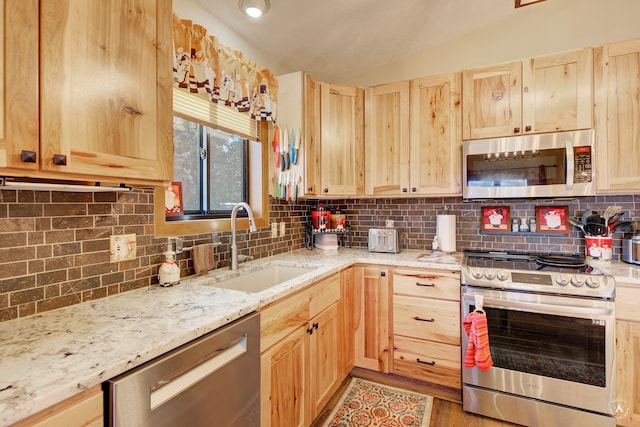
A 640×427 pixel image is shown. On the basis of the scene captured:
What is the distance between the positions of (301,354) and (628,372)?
1.80 meters

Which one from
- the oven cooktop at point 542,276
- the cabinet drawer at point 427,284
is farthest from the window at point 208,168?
the oven cooktop at point 542,276

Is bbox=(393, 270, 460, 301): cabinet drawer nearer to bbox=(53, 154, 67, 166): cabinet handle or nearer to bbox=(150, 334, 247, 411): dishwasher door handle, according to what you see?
bbox=(150, 334, 247, 411): dishwasher door handle

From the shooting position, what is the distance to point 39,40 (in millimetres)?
822

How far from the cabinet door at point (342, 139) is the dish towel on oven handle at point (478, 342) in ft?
4.12

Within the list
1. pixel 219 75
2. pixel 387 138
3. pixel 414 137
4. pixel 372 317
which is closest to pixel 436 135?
pixel 414 137

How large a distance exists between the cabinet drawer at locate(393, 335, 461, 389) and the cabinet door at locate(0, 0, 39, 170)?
2.20 m

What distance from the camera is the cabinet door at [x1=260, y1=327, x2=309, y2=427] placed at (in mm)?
1327

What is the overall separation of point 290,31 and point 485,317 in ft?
7.40

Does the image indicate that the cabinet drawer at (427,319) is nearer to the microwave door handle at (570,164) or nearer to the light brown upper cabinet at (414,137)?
the light brown upper cabinet at (414,137)

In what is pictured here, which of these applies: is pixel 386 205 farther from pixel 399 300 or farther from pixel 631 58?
pixel 631 58

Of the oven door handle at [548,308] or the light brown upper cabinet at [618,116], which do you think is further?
the light brown upper cabinet at [618,116]

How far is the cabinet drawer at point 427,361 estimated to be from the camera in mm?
2045

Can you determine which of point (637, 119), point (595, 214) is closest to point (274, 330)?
point (595, 214)

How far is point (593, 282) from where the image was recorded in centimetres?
170
